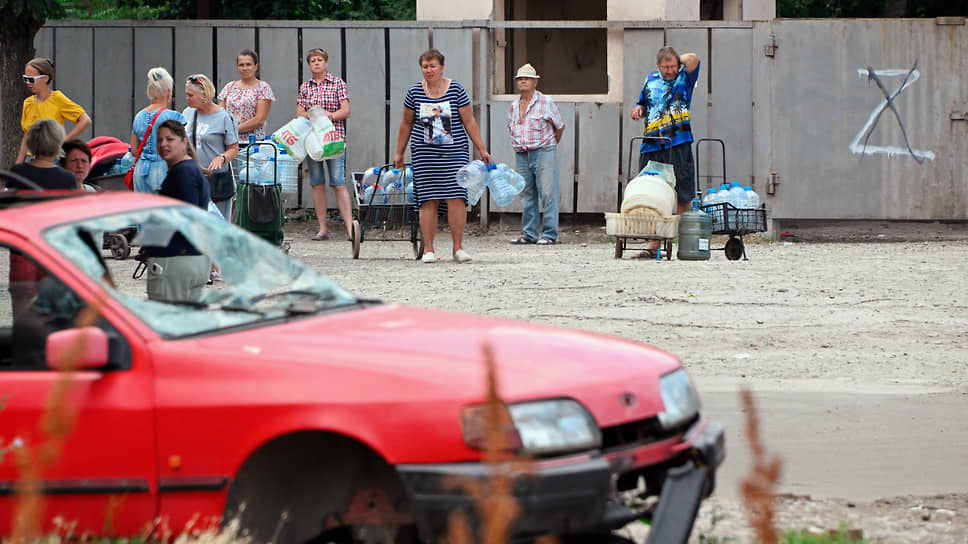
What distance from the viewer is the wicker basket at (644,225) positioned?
13.5 meters

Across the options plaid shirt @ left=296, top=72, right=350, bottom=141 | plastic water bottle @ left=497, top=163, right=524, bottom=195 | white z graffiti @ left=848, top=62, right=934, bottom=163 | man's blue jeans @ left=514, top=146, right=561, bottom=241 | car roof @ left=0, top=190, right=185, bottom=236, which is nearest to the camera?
car roof @ left=0, top=190, right=185, bottom=236

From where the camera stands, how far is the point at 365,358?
3988 millimetres

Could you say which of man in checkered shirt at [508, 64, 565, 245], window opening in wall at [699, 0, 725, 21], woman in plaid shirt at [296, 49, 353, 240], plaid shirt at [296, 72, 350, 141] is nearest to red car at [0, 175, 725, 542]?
woman in plaid shirt at [296, 49, 353, 240]

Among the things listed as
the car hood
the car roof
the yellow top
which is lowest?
the car hood

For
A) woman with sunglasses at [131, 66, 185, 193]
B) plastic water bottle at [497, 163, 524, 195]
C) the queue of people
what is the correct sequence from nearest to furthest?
woman with sunglasses at [131, 66, 185, 193], the queue of people, plastic water bottle at [497, 163, 524, 195]

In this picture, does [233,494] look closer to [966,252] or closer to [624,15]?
[966,252]

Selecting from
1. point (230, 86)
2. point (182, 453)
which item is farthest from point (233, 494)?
point (230, 86)

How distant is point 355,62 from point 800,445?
43.4ft

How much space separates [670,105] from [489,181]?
2.16 meters

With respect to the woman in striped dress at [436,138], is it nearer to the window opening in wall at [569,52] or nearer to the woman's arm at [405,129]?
the woman's arm at [405,129]

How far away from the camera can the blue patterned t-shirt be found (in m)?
13.8

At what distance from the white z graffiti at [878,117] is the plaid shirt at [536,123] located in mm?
3761

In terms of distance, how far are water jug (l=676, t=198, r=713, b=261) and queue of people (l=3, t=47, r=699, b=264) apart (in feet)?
1.11

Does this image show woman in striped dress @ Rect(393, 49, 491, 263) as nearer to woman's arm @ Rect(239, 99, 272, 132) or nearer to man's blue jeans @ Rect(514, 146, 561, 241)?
woman's arm @ Rect(239, 99, 272, 132)
